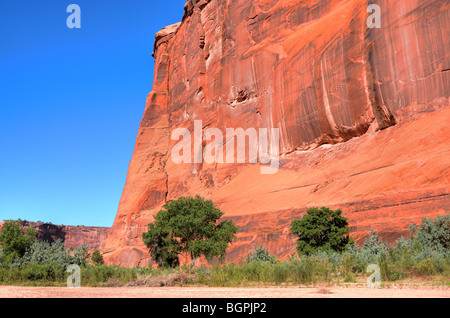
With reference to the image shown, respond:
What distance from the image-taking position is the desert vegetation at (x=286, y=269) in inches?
Answer: 560

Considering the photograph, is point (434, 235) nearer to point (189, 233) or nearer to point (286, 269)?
point (286, 269)

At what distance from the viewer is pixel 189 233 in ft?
89.5

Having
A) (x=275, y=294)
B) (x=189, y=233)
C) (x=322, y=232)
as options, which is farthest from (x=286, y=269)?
(x=189, y=233)

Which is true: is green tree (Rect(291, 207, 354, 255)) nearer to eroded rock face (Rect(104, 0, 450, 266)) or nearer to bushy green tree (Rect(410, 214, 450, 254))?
eroded rock face (Rect(104, 0, 450, 266))

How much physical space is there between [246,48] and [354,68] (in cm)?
1751

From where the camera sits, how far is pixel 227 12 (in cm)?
5456

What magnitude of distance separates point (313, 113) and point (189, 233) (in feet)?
59.4

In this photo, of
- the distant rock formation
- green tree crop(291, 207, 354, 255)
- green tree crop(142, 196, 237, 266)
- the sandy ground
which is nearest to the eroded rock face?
green tree crop(291, 207, 354, 255)

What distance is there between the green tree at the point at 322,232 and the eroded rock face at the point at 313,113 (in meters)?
0.92

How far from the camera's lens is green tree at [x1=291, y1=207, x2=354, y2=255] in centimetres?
2723

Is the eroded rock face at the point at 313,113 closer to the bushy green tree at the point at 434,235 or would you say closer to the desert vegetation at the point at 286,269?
the bushy green tree at the point at 434,235

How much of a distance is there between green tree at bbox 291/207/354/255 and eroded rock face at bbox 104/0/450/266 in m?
0.92
